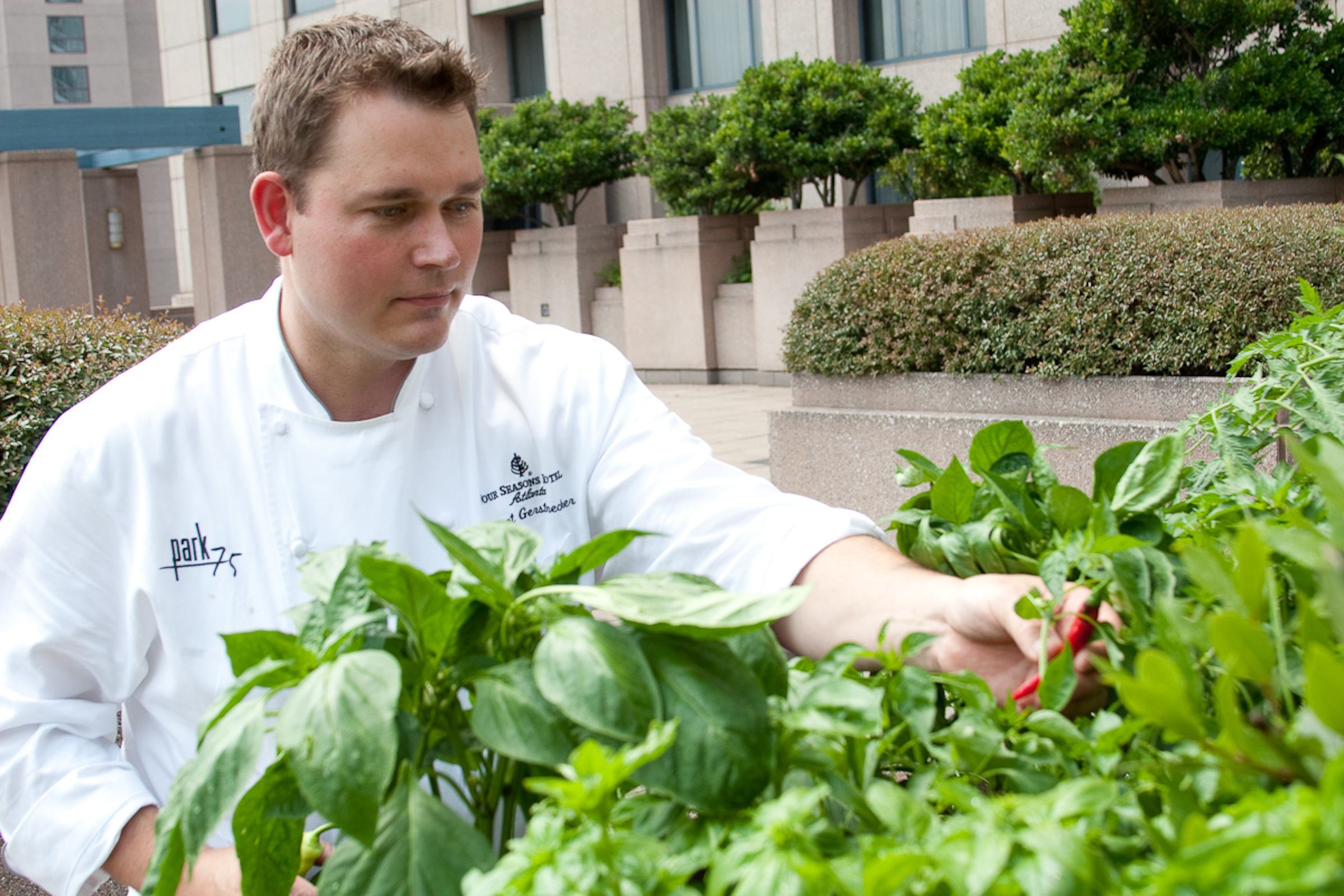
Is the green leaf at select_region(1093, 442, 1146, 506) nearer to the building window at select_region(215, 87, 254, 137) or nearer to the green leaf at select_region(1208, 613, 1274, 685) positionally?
the green leaf at select_region(1208, 613, 1274, 685)

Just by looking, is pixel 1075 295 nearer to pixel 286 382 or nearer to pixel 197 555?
pixel 286 382

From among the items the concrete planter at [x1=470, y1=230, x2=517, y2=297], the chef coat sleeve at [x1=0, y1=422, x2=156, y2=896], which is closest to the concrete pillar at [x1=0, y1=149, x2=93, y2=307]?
the concrete planter at [x1=470, y1=230, x2=517, y2=297]

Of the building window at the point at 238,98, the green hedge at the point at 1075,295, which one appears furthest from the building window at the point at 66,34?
the green hedge at the point at 1075,295

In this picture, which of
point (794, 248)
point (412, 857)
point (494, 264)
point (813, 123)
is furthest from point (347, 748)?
point (494, 264)

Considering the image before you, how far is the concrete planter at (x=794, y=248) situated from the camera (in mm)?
12867

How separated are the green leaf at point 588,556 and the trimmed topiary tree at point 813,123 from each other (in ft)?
40.1

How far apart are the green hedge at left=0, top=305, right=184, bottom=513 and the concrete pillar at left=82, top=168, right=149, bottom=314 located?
463 inches

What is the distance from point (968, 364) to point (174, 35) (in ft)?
70.8

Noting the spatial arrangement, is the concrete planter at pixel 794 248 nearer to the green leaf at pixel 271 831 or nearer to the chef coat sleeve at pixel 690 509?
the chef coat sleeve at pixel 690 509

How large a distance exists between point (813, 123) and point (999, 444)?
12120 mm

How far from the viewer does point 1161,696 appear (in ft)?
2.54

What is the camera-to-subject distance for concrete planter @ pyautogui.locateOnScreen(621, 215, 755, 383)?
14.2 meters

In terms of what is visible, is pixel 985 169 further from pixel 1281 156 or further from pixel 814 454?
pixel 814 454

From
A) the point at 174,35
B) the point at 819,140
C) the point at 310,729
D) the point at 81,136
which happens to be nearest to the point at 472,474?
the point at 310,729
